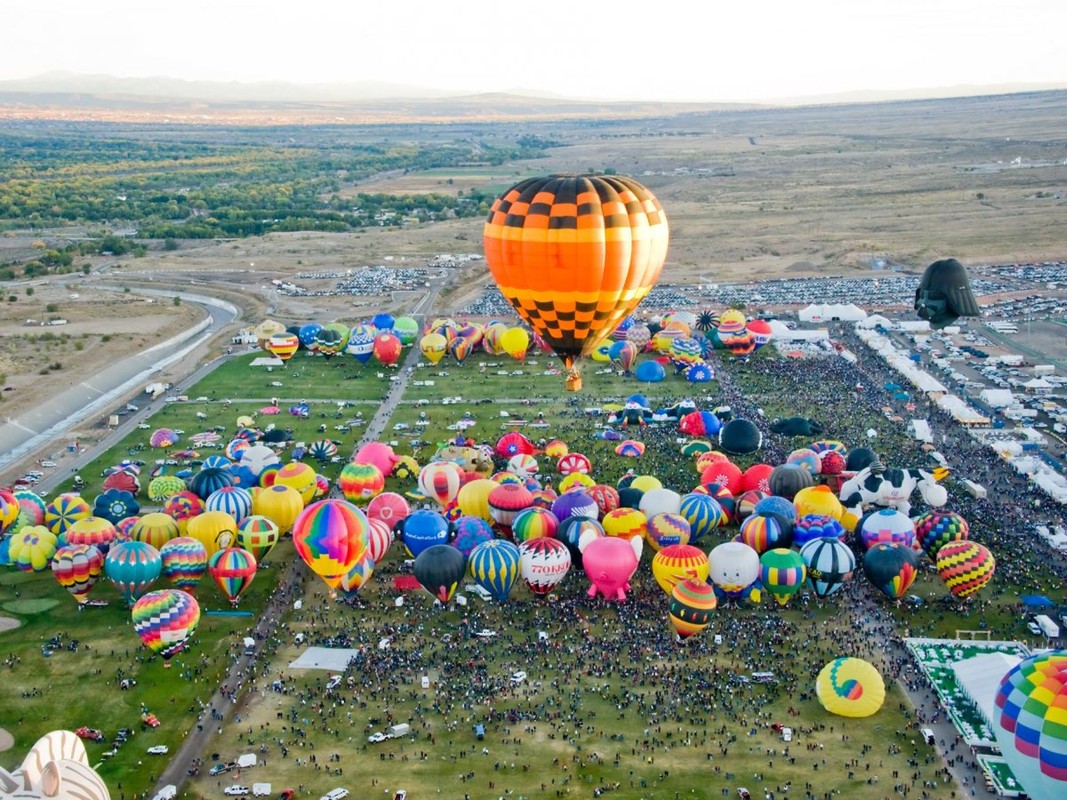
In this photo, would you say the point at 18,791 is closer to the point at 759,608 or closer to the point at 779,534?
the point at 759,608

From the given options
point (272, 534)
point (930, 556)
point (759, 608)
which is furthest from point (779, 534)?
point (272, 534)

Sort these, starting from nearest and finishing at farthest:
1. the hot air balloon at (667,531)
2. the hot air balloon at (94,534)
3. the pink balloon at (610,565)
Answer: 1. the pink balloon at (610,565)
2. the hot air balloon at (94,534)
3. the hot air balloon at (667,531)

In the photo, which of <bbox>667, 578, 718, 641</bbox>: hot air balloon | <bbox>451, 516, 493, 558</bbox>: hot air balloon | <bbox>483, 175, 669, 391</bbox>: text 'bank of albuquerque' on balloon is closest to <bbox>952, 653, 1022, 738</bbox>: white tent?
<bbox>667, 578, 718, 641</bbox>: hot air balloon

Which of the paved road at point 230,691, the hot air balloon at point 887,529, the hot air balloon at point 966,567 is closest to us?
the paved road at point 230,691

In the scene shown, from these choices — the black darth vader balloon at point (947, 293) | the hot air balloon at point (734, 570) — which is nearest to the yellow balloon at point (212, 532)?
the hot air balloon at point (734, 570)

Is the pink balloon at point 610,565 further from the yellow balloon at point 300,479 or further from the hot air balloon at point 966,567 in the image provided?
the yellow balloon at point 300,479

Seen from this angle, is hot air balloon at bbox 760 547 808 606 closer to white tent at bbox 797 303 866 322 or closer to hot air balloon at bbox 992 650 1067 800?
hot air balloon at bbox 992 650 1067 800

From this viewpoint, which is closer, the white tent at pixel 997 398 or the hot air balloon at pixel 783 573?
the hot air balloon at pixel 783 573
